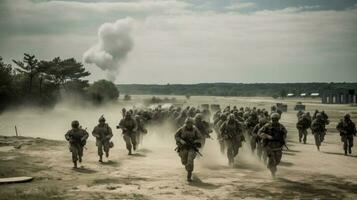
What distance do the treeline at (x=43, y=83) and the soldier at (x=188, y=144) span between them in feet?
143

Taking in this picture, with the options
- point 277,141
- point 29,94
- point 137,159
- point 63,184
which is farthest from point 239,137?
point 29,94

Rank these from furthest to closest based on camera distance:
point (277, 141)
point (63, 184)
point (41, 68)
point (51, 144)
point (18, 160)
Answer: point (41, 68) → point (51, 144) → point (18, 160) → point (277, 141) → point (63, 184)

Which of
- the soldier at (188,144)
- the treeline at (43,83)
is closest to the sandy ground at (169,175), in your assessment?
the soldier at (188,144)

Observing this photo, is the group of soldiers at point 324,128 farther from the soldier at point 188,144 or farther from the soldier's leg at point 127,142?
the soldier at point 188,144

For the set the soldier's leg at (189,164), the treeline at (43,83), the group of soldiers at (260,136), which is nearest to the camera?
the soldier's leg at (189,164)

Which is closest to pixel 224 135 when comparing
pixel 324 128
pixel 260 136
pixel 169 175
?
pixel 260 136

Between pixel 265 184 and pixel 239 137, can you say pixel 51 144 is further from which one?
pixel 265 184

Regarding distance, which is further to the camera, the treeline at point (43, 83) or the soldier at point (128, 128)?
the treeline at point (43, 83)

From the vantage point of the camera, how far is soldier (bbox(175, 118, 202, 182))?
14.5 m

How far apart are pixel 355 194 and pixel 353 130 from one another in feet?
31.5

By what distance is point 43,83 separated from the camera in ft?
210

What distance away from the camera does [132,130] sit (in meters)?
21.6

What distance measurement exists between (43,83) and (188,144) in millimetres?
53136

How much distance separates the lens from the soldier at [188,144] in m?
14.5
